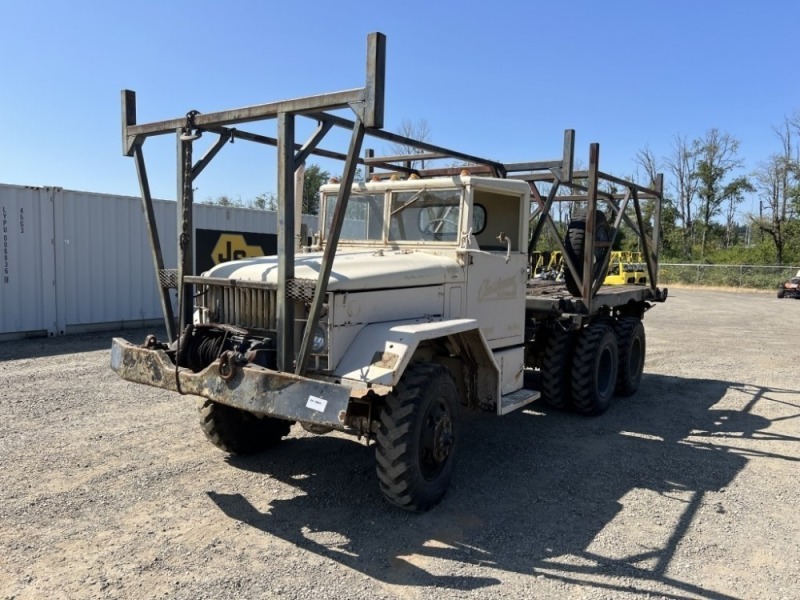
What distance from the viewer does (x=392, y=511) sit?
4.34 m

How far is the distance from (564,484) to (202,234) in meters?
9.04

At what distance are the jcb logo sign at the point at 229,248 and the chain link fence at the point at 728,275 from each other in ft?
86.0

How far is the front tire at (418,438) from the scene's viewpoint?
3.98m

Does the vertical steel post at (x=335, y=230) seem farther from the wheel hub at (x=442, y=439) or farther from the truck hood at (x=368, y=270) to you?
the wheel hub at (x=442, y=439)

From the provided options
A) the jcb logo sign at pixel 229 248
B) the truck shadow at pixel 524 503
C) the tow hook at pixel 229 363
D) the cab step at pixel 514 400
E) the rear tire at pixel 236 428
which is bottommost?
the truck shadow at pixel 524 503

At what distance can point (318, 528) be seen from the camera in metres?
4.07

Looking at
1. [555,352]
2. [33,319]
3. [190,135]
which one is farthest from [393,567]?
[33,319]

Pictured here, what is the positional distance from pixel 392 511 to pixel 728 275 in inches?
1407

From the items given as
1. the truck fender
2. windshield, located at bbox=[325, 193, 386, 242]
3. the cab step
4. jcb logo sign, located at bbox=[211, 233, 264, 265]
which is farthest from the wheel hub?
jcb logo sign, located at bbox=[211, 233, 264, 265]

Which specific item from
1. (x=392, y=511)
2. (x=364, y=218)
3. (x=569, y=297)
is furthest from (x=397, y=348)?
(x=569, y=297)

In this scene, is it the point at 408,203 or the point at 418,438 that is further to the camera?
the point at 408,203

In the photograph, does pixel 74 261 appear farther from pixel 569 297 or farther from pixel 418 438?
pixel 418 438

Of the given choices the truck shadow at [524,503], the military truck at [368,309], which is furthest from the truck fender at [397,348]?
the truck shadow at [524,503]

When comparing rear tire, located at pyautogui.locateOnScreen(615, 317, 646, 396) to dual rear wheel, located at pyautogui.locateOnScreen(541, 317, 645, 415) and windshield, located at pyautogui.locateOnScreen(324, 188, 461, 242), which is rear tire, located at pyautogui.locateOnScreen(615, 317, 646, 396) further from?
windshield, located at pyautogui.locateOnScreen(324, 188, 461, 242)
